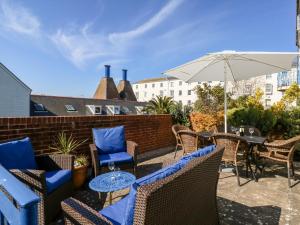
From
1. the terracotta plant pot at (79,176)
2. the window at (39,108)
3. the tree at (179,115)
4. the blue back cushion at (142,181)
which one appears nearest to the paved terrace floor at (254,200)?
the terracotta plant pot at (79,176)

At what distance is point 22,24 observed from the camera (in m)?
7.71

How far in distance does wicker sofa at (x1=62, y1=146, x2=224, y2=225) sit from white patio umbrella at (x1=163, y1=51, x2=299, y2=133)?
3.27 metres

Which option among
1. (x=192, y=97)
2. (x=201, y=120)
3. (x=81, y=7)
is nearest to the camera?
(x=81, y=7)

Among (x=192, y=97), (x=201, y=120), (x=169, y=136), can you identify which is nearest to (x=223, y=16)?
(x=201, y=120)

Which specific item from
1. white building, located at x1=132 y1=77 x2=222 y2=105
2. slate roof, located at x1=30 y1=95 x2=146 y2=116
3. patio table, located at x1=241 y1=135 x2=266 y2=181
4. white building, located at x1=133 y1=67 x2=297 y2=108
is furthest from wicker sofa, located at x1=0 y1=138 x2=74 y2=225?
white building, located at x1=132 y1=77 x2=222 y2=105

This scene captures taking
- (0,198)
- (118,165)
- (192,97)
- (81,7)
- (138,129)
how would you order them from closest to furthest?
(0,198)
(118,165)
(138,129)
(81,7)
(192,97)

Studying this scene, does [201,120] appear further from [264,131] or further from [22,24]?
[22,24]

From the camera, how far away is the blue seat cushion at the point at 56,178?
2.85 metres

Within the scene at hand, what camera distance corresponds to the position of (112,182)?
284cm

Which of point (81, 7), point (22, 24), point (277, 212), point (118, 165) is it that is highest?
point (81, 7)

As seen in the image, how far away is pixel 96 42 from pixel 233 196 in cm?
1175

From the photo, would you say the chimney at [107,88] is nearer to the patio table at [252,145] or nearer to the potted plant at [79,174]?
the potted plant at [79,174]

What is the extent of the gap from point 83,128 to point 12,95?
19.7 meters

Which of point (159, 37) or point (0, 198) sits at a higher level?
point (159, 37)
